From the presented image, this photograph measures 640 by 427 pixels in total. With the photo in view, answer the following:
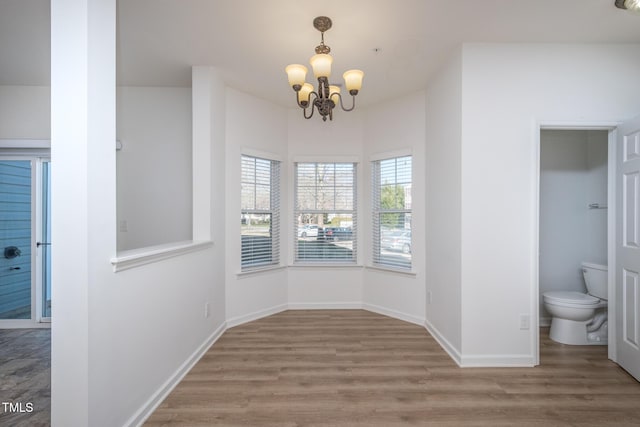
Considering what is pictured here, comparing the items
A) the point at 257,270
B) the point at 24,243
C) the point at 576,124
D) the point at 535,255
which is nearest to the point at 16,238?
the point at 24,243

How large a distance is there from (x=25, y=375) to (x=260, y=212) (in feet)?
8.44

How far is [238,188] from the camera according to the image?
3912mm

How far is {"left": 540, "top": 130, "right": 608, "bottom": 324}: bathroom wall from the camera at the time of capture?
3.71m

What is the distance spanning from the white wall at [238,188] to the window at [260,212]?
0.10 m

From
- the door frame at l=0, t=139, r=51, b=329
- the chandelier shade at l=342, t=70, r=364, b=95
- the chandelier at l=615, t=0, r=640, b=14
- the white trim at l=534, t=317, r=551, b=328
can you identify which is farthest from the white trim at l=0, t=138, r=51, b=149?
the white trim at l=534, t=317, r=551, b=328

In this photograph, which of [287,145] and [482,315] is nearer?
[482,315]

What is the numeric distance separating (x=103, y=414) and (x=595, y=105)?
412 centimetres

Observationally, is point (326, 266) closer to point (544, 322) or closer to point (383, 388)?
point (383, 388)

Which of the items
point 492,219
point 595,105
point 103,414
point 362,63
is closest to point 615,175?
point 595,105

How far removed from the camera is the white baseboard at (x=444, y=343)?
9.50 ft

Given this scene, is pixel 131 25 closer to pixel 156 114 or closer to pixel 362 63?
pixel 156 114

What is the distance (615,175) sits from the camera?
2859mm

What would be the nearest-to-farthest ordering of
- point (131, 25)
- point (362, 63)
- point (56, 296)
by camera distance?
point (56, 296), point (131, 25), point (362, 63)

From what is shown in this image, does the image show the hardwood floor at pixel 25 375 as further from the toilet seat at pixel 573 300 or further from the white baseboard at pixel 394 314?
the toilet seat at pixel 573 300
